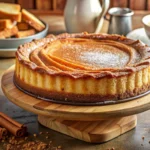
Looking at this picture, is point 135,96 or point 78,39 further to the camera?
point 78,39

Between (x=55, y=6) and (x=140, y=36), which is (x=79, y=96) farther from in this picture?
(x=55, y=6)

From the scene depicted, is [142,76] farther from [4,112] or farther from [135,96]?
[4,112]

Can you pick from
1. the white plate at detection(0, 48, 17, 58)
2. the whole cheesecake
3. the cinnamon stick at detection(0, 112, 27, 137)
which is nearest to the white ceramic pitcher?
the white plate at detection(0, 48, 17, 58)

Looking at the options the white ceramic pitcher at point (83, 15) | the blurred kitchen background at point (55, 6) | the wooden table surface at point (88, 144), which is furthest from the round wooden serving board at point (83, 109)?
the blurred kitchen background at point (55, 6)

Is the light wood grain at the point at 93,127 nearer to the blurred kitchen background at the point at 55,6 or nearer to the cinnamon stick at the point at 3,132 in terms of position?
the cinnamon stick at the point at 3,132

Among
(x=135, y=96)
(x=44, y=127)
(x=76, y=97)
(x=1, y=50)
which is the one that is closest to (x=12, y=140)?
(x=44, y=127)
